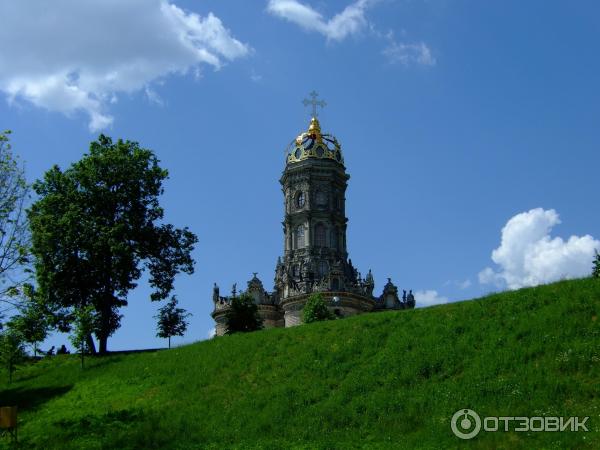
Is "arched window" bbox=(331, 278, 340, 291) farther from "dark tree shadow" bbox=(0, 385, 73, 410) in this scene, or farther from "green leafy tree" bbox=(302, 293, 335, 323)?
"dark tree shadow" bbox=(0, 385, 73, 410)

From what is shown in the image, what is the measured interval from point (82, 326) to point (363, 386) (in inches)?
772

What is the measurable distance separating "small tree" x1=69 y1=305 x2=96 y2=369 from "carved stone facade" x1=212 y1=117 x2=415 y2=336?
3387 cm

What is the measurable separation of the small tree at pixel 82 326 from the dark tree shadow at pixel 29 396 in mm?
3332

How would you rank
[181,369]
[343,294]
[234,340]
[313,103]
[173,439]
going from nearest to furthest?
[173,439]
[181,369]
[234,340]
[343,294]
[313,103]

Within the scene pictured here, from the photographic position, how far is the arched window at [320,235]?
82125 millimetres

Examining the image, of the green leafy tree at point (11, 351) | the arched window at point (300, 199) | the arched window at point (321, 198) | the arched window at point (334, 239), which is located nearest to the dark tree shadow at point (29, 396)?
the green leafy tree at point (11, 351)

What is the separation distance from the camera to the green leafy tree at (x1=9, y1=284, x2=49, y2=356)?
32031mm

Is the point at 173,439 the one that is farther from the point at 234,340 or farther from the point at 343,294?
the point at 343,294

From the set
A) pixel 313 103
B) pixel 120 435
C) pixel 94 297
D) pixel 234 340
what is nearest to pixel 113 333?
pixel 94 297

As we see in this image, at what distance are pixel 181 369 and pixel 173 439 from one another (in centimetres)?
894

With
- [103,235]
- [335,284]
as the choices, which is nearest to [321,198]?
[335,284]

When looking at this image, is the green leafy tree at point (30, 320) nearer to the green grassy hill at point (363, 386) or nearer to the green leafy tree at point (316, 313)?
the green grassy hill at point (363, 386)

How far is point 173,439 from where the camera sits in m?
27.5

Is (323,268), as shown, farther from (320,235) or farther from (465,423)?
(465,423)
